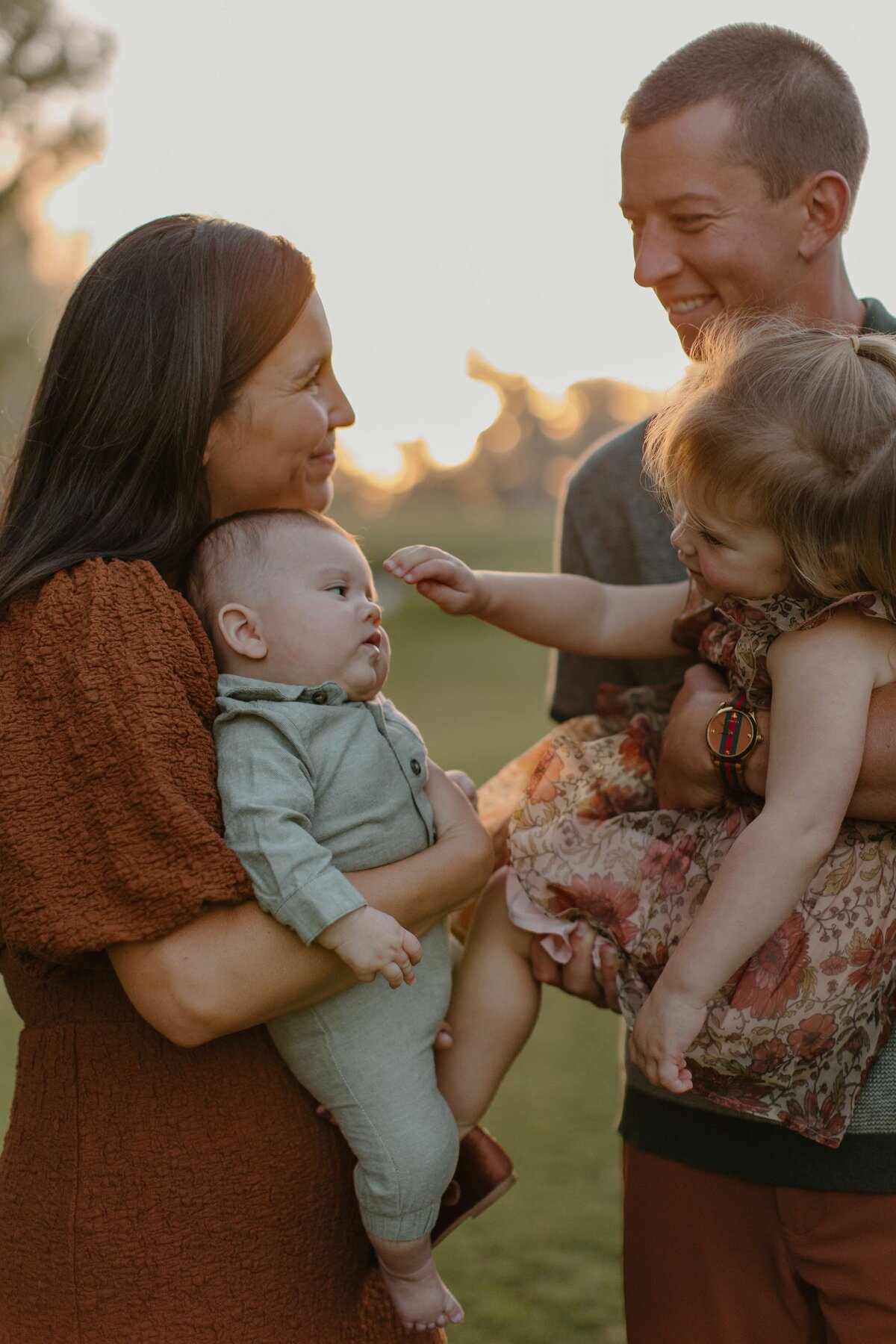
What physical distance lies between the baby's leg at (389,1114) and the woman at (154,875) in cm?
6

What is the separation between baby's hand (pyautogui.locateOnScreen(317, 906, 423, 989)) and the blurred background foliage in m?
0.86

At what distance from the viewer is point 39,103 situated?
432 inches

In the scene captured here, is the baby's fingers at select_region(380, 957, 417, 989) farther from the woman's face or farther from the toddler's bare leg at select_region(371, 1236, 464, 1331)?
the woman's face

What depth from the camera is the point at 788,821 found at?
1.61 m

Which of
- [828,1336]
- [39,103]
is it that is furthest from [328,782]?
[39,103]

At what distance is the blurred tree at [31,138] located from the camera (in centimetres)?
1061

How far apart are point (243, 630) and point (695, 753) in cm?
67

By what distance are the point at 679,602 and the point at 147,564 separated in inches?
39.2

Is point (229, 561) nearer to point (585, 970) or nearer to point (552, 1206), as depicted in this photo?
point (585, 970)

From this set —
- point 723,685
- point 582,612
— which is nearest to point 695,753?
point 723,685

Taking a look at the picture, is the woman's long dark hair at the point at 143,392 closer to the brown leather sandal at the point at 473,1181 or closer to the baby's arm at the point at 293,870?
the baby's arm at the point at 293,870

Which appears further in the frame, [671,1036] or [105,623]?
[671,1036]

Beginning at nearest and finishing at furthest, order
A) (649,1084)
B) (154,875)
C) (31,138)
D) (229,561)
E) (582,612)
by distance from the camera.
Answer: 1. (154,875)
2. (229,561)
3. (649,1084)
4. (582,612)
5. (31,138)

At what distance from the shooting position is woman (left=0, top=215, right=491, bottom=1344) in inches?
58.4
